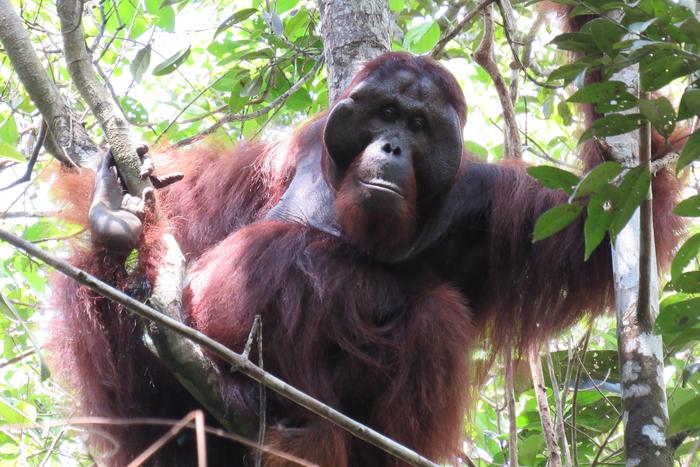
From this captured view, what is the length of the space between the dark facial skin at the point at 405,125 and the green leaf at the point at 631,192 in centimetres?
104

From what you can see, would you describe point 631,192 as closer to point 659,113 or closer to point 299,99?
point 659,113

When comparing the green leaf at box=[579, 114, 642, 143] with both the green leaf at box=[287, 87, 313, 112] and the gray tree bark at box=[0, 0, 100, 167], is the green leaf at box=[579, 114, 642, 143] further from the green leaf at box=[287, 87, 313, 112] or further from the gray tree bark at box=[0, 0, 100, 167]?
the green leaf at box=[287, 87, 313, 112]

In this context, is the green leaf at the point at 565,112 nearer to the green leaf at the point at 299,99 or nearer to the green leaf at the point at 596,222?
the green leaf at the point at 299,99

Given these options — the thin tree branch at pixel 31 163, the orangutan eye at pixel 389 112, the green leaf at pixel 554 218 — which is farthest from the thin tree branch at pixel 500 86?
the thin tree branch at pixel 31 163

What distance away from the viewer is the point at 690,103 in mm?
1979

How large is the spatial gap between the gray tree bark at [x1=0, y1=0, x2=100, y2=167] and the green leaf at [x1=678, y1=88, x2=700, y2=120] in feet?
6.02

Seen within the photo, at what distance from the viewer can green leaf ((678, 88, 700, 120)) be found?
1.96 m

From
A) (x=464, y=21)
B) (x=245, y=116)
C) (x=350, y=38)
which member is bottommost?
(x=245, y=116)

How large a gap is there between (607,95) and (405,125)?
3.50 feet

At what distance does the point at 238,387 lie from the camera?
2777 millimetres

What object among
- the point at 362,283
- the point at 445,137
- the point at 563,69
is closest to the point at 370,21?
the point at 445,137

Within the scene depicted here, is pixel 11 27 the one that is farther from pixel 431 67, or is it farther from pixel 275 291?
pixel 431 67

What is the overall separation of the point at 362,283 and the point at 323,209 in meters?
0.38

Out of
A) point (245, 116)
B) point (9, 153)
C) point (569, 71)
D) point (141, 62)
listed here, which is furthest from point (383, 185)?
point (141, 62)
